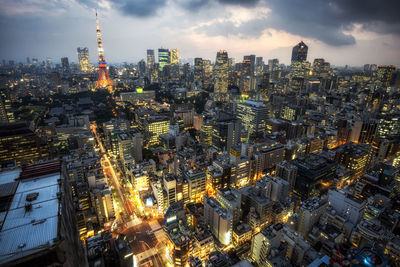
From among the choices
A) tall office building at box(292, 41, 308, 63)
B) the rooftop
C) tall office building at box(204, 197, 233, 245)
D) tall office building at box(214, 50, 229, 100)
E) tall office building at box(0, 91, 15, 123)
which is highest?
tall office building at box(292, 41, 308, 63)

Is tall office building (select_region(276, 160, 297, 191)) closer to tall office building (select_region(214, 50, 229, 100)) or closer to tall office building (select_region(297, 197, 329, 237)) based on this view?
tall office building (select_region(297, 197, 329, 237))

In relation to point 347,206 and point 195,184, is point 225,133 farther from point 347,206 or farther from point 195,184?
point 347,206

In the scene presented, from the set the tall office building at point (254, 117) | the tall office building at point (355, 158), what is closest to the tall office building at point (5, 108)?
the tall office building at point (254, 117)

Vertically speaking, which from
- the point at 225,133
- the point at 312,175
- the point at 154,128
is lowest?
the point at 312,175

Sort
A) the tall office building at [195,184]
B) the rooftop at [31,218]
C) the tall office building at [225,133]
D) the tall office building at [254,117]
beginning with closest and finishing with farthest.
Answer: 1. the rooftop at [31,218]
2. the tall office building at [195,184]
3. the tall office building at [225,133]
4. the tall office building at [254,117]

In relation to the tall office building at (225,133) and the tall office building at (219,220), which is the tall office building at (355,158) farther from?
the tall office building at (219,220)

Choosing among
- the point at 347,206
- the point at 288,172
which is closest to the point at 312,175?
the point at 288,172

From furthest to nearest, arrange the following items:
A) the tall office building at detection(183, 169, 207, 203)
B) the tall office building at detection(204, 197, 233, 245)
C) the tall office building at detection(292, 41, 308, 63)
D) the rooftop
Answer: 1. the tall office building at detection(292, 41, 308, 63)
2. the tall office building at detection(183, 169, 207, 203)
3. the tall office building at detection(204, 197, 233, 245)
4. the rooftop

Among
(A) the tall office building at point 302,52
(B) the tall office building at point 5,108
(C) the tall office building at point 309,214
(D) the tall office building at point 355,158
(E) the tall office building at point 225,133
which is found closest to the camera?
(C) the tall office building at point 309,214

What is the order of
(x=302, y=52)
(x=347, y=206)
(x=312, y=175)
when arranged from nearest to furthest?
(x=347, y=206) < (x=312, y=175) < (x=302, y=52)

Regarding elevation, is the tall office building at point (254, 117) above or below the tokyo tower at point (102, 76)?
below

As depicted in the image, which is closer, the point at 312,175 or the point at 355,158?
the point at 312,175

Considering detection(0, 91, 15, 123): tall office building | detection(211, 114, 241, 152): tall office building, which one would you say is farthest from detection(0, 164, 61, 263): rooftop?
detection(0, 91, 15, 123): tall office building
